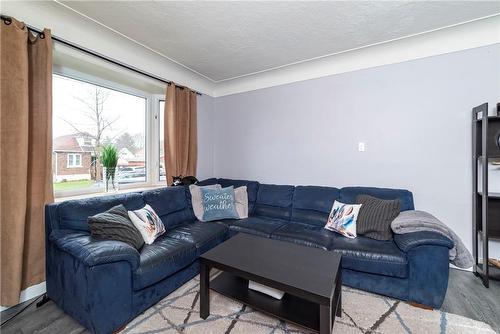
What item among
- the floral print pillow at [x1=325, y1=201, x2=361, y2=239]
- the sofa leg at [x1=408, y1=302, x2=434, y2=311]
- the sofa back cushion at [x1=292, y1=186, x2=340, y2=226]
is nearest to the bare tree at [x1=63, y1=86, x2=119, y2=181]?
the sofa back cushion at [x1=292, y1=186, x2=340, y2=226]

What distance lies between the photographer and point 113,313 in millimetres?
1445

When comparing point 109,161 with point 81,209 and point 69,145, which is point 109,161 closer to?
point 69,145

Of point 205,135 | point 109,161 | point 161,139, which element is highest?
point 205,135

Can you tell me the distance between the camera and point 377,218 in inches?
84.4

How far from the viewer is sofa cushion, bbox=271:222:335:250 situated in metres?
2.08

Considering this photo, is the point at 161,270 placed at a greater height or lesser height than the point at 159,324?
greater

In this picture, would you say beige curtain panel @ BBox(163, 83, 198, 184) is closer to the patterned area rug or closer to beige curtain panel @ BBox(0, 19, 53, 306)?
beige curtain panel @ BBox(0, 19, 53, 306)

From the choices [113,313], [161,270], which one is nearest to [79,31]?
[161,270]

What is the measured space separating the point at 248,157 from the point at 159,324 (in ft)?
8.20

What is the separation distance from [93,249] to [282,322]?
1.39 metres

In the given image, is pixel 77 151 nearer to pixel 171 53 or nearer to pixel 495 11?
pixel 171 53

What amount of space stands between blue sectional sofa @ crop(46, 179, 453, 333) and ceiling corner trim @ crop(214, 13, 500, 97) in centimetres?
152

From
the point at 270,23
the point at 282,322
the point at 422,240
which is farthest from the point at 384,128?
the point at 282,322

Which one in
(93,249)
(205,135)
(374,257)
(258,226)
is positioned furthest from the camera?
(205,135)
